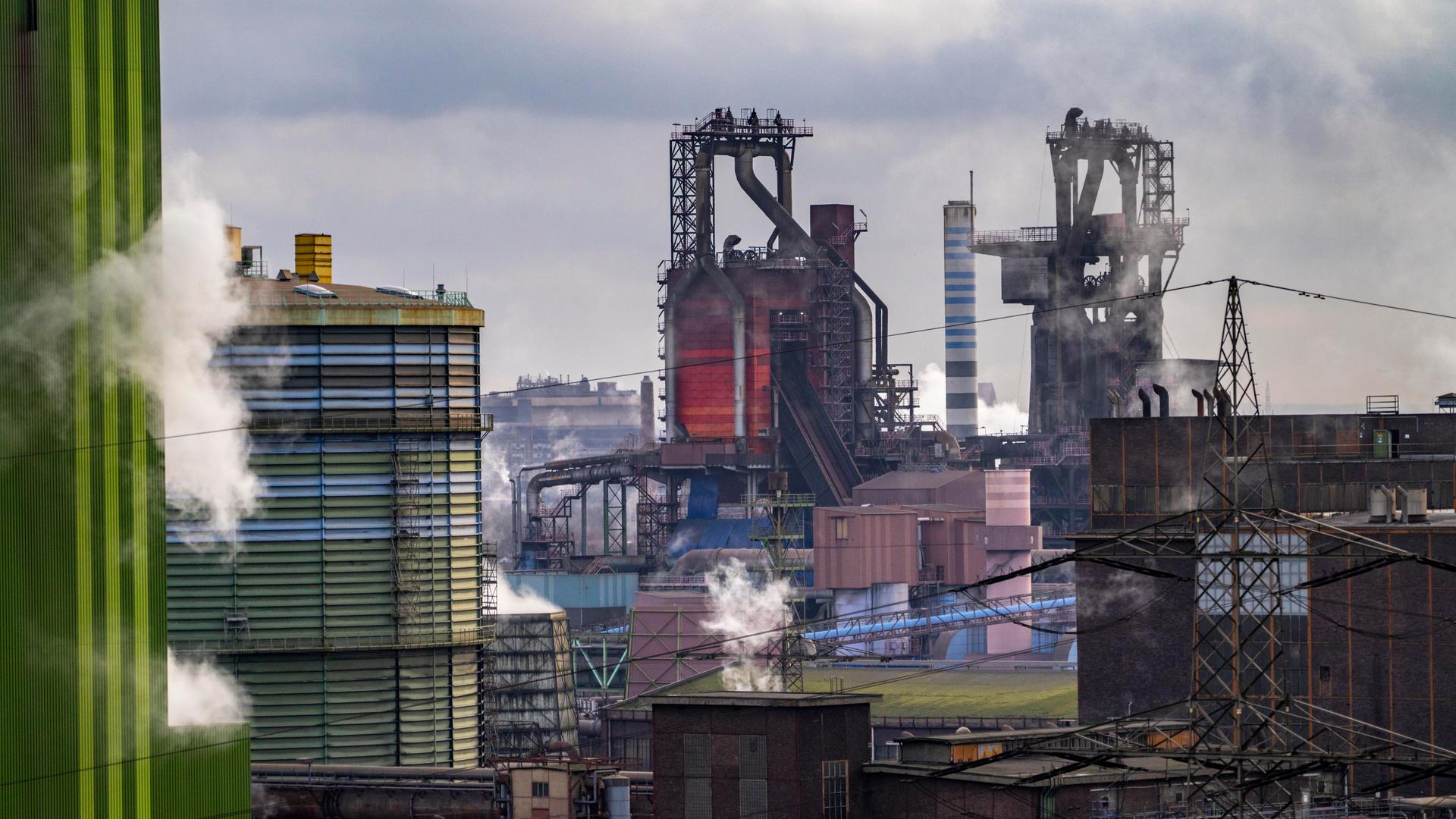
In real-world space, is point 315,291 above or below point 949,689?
above

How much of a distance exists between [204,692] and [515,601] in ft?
176

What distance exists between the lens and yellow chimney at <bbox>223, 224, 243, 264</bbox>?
56.2 metres

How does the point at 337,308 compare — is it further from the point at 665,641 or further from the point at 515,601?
the point at 515,601

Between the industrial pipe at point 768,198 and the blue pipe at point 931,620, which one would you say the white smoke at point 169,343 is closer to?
the blue pipe at point 931,620

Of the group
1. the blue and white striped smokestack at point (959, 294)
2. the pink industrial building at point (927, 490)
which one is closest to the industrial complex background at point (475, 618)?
the pink industrial building at point (927, 490)

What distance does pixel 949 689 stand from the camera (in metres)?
91.7

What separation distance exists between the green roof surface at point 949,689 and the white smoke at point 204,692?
2882 centimetres

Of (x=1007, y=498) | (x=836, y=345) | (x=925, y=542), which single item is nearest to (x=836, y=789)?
(x=925, y=542)

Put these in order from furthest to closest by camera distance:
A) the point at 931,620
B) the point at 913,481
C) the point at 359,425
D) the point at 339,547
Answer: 1. the point at 913,481
2. the point at 931,620
3. the point at 339,547
4. the point at 359,425

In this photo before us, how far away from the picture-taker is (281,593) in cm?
5256

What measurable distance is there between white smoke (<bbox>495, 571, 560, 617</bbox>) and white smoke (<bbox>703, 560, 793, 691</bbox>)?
6.76m

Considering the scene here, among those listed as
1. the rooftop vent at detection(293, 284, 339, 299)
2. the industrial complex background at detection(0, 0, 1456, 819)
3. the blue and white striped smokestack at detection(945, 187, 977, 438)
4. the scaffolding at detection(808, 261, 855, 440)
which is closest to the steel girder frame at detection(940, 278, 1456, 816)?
the industrial complex background at detection(0, 0, 1456, 819)

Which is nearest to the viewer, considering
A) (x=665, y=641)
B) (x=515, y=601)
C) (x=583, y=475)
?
(x=665, y=641)

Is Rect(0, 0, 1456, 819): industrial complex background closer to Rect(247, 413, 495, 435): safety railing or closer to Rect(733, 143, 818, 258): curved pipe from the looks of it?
Rect(247, 413, 495, 435): safety railing
